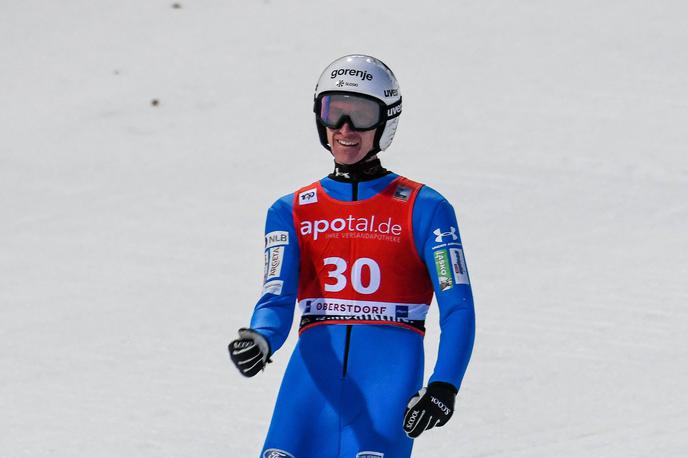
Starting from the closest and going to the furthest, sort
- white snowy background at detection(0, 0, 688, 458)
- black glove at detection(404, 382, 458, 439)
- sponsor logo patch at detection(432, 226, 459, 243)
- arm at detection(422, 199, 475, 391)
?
black glove at detection(404, 382, 458, 439) → arm at detection(422, 199, 475, 391) → sponsor logo patch at detection(432, 226, 459, 243) → white snowy background at detection(0, 0, 688, 458)

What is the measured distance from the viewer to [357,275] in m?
5.84

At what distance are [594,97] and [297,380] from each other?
13257mm

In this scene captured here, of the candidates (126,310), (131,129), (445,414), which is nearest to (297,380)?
(445,414)

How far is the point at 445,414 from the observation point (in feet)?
17.5

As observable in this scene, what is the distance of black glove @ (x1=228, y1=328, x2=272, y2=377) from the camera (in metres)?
5.54

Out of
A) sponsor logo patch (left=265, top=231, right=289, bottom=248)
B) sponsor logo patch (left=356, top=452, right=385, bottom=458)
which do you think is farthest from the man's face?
sponsor logo patch (left=356, top=452, right=385, bottom=458)

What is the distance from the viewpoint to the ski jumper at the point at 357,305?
5.66m

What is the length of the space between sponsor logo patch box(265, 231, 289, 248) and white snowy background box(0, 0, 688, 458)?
420 cm

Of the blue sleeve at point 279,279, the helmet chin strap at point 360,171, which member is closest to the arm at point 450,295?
the helmet chin strap at point 360,171

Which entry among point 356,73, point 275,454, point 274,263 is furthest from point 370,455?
point 356,73

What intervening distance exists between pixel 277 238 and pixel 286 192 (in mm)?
9926

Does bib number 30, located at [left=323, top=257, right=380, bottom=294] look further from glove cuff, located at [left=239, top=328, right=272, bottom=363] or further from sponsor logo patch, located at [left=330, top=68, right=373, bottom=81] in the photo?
sponsor logo patch, located at [left=330, top=68, right=373, bottom=81]

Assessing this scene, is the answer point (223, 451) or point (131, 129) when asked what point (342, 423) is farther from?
point (131, 129)

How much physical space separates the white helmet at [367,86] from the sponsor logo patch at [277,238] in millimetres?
478
